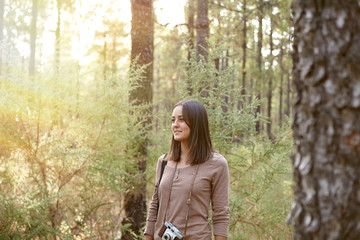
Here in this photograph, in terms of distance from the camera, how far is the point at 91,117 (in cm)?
570

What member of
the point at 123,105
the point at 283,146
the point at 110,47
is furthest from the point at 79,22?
the point at 283,146

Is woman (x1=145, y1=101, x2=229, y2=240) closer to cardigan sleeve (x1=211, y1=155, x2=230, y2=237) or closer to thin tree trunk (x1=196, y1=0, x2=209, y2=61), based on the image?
cardigan sleeve (x1=211, y1=155, x2=230, y2=237)

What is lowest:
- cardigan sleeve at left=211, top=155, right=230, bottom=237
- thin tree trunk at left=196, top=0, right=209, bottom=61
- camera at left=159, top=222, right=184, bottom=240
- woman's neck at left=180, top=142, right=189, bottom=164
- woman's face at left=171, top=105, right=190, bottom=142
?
camera at left=159, top=222, right=184, bottom=240

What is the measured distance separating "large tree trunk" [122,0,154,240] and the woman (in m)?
3.52

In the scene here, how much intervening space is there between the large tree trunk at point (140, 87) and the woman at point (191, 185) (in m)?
3.52

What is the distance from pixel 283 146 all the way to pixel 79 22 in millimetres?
16028

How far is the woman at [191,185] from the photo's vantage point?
274cm

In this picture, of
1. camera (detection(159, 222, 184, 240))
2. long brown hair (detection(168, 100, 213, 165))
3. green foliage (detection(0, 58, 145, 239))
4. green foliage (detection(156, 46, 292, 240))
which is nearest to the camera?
camera (detection(159, 222, 184, 240))

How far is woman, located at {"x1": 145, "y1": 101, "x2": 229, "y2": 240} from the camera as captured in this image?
2736 mm

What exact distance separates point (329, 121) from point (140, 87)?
5433mm

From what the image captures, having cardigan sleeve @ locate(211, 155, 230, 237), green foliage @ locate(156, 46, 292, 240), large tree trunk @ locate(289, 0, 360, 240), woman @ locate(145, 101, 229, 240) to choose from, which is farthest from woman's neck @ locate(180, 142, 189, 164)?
green foliage @ locate(156, 46, 292, 240)

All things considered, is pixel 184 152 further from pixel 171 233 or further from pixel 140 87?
pixel 140 87

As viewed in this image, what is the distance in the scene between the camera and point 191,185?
2.76m

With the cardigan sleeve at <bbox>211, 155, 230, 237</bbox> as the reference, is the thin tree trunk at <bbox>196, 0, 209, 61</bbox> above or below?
above
